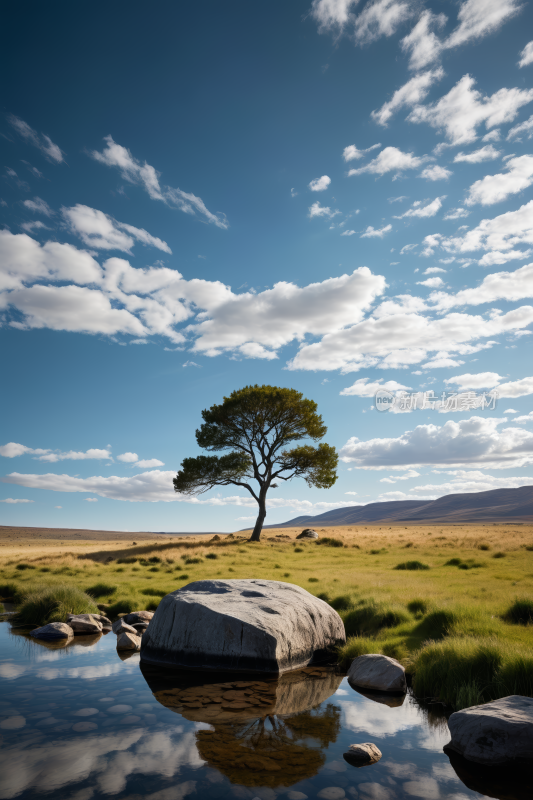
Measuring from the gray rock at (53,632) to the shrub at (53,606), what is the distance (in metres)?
1.29

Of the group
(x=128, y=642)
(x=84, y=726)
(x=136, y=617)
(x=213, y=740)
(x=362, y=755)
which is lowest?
(x=362, y=755)

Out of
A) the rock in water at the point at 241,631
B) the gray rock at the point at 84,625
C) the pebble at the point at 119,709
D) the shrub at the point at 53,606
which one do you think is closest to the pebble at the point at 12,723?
the pebble at the point at 119,709

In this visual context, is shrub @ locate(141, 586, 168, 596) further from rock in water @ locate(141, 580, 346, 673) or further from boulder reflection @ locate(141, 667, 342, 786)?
boulder reflection @ locate(141, 667, 342, 786)

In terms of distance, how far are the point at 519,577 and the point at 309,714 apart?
14.1 meters

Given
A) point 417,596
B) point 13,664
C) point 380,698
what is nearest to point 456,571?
point 417,596

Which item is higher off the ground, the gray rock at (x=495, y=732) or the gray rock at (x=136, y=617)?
the gray rock at (x=136, y=617)

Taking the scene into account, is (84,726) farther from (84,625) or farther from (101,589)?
(101,589)

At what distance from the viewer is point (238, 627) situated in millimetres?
9570

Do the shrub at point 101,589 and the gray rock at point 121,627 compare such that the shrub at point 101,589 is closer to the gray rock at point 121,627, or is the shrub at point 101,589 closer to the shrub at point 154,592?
the shrub at point 154,592

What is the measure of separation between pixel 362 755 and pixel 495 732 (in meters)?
1.69

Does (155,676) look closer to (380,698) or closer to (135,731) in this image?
(135,731)

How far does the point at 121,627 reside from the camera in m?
13.2

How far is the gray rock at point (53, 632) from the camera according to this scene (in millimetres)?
12516

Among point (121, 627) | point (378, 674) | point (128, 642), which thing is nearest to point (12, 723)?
point (128, 642)
